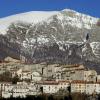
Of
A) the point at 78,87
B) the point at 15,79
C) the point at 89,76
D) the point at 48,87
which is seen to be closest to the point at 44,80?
the point at 15,79

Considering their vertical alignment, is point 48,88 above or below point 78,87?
below

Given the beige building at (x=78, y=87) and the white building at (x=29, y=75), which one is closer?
the beige building at (x=78, y=87)

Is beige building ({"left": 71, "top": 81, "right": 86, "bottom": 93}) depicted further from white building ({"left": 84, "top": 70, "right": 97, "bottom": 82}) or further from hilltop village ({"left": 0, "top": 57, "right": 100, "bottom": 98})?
white building ({"left": 84, "top": 70, "right": 97, "bottom": 82})

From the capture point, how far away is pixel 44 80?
9475cm

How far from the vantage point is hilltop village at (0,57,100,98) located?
8206 centimetres

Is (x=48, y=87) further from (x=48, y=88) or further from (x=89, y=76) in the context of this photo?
(x=89, y=76)

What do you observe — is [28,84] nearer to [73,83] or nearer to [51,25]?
[73,83]

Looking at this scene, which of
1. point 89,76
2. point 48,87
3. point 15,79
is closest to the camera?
point 48,87

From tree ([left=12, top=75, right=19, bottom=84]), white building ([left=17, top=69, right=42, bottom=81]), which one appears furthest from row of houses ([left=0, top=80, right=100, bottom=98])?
white building ([left=17, top=69, right=42, bottom=81])

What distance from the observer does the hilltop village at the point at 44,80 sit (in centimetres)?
8206

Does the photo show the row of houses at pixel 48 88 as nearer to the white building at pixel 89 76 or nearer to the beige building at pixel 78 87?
the beige building at pixel 78 87

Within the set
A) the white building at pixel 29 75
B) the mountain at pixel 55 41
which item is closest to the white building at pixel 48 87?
the white building at pixel 29 75

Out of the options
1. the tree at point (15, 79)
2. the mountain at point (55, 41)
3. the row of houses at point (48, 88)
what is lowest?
the row of houses at point (48, 88)

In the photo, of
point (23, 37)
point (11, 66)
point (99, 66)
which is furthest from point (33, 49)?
point (11, 66)
